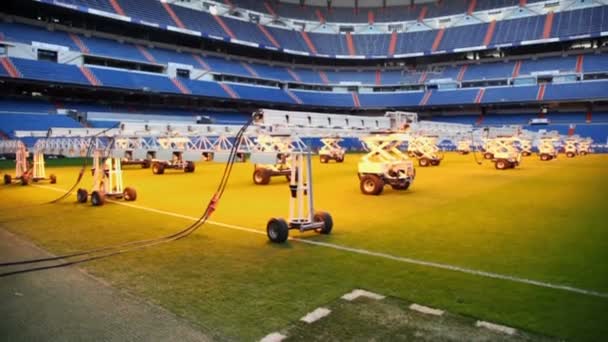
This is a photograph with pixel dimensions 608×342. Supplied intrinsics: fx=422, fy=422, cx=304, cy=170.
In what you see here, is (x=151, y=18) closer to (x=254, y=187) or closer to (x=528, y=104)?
(x=254, y=187)

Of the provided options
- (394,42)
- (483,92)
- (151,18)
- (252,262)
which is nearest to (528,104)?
(483,92)

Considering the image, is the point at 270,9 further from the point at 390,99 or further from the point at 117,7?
the point at 117,7

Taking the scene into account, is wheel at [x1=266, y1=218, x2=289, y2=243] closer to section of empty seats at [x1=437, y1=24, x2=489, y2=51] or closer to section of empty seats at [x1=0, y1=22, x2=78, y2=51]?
section of empty seats at [x1=0, y1=22, x2=78, y2=51]

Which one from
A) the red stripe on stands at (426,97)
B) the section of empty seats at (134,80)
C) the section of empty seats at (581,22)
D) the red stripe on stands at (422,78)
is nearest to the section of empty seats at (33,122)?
the section of empty seats at (134,80)

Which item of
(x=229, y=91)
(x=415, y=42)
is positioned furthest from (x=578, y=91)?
(x=229, y=91)

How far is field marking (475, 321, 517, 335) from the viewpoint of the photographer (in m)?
4.10

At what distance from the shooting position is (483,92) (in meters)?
58.9

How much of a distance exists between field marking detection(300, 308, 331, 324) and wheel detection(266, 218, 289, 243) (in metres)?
3.09

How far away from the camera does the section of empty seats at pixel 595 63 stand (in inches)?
2122

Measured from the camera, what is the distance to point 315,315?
447cm

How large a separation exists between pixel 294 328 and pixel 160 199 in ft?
33.5

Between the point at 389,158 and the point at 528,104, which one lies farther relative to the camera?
the point at 528,104

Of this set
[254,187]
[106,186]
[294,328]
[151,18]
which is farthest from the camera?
[151,18]

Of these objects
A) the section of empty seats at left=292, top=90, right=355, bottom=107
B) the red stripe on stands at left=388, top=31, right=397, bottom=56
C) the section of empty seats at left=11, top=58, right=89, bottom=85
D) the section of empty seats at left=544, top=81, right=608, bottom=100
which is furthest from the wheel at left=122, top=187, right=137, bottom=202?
the red stripe on stands at left=388, top=31, right=397, bottom=56
